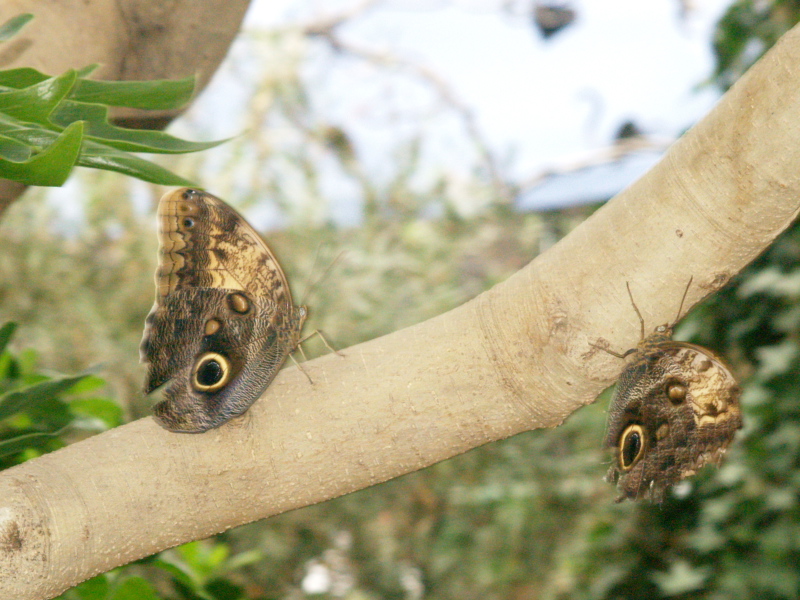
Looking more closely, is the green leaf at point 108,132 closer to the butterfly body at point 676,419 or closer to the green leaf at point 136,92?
the green leaf at point 136,92

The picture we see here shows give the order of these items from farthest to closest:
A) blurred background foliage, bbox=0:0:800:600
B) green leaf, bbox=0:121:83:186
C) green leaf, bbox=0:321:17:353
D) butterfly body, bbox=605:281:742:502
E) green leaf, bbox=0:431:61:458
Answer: blurred background foliage, bbox=0:0:800:600
green leaf, bbox=0:321:17:353
green leaf, bbox=0:431:61:458
butterfly body, bbox=605:281:742:502
green leaf, bbox=0:121:83:186

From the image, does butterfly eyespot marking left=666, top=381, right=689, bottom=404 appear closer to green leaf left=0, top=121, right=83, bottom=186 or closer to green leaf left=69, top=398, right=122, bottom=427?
green leaf left=0, top=121, right=83, bottom=186

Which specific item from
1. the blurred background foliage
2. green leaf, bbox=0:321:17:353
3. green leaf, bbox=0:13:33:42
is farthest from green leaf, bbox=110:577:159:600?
the blurred background foliage

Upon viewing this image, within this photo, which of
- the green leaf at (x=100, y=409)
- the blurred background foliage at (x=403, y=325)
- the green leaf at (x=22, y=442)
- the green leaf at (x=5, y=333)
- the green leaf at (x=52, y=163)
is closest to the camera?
the green leaf at (x=52, y=163)

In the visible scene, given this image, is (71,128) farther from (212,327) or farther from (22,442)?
(22,442)

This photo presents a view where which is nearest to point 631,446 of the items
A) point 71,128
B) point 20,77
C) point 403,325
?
point 71,128

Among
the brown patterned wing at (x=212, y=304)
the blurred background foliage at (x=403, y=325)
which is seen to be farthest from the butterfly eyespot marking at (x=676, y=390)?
the blurred background foliage at (x=403, y=325)
